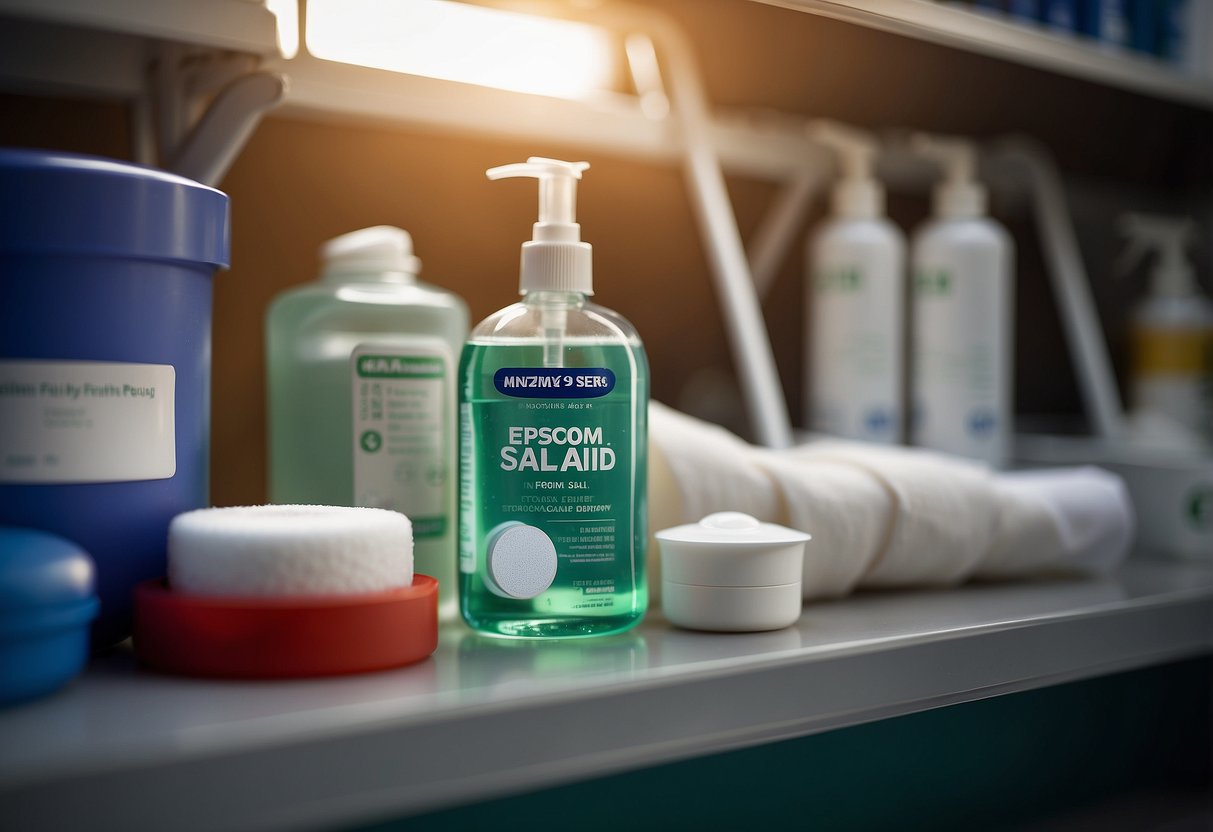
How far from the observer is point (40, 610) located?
1.28ft

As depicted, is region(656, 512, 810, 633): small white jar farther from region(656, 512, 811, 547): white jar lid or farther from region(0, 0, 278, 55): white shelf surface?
region(0, 0, 278, 55): white shelf surface

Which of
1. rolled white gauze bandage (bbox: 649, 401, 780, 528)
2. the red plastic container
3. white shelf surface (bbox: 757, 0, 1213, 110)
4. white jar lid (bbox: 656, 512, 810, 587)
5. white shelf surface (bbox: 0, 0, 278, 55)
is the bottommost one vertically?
the red plastic container

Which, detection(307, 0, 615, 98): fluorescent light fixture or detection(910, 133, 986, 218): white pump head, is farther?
detection(910, 133, 986, 218): white pump head

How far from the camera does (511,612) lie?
527mm

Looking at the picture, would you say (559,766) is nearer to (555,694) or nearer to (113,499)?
(555,694)

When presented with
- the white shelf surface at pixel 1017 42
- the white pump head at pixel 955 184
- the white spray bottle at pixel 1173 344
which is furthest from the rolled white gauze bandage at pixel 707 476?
the white spray bottle at pixel 1173 344

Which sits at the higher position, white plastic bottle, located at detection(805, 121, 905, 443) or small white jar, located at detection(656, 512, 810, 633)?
white plastic bottle, located at detection(805, 121, 905, 443)

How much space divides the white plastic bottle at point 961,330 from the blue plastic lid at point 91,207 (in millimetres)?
609

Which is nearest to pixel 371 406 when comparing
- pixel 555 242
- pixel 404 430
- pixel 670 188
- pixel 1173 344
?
pixel 404 430

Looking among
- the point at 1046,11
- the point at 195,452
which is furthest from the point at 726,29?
the point at 195,452

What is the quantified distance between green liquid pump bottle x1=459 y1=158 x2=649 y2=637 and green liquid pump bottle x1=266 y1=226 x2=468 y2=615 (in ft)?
0.14

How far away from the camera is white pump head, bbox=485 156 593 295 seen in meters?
0.54

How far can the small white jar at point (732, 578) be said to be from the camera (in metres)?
0.54

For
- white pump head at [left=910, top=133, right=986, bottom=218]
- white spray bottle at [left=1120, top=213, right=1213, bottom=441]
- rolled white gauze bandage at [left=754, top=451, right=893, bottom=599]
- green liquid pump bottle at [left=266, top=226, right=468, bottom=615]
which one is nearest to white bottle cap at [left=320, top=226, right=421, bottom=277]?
green liquid pump bottle at [left=266, top=226, right=468, bottom=615]
